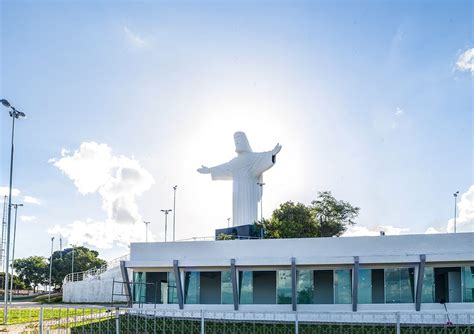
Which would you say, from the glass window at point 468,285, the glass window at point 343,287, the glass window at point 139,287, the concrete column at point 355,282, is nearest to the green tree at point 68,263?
the glass window at point 139,287

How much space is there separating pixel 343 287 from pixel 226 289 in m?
5.49

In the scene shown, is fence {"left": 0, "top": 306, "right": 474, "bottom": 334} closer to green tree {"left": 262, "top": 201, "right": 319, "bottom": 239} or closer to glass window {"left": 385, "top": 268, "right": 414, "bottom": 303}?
glass window {"left": 385, "top": 268, "right": 414, "bottom": 303}

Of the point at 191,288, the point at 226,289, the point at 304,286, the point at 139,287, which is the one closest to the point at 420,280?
the point at 304,286

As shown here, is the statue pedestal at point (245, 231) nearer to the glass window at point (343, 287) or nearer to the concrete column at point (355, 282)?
the glass window at point (343, 287)

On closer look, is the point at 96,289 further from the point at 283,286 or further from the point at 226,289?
the point at 283,286

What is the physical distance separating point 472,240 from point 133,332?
1479 centimetres

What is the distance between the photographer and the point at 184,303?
25.8 m

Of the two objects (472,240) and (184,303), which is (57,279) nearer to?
(184,303)

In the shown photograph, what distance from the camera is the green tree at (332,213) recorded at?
51.7 metres

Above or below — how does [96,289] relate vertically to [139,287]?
below

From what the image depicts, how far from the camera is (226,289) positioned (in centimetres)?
2548

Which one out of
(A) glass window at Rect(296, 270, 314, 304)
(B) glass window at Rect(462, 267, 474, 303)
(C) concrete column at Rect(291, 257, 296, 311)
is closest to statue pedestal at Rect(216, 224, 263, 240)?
(A) glass window at Rect(296, 270, 314, 304)

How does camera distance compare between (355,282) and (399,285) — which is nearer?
(355,282)

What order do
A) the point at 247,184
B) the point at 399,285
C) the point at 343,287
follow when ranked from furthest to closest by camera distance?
the point at 247,184, the point at 343,287, the point at 399,285
